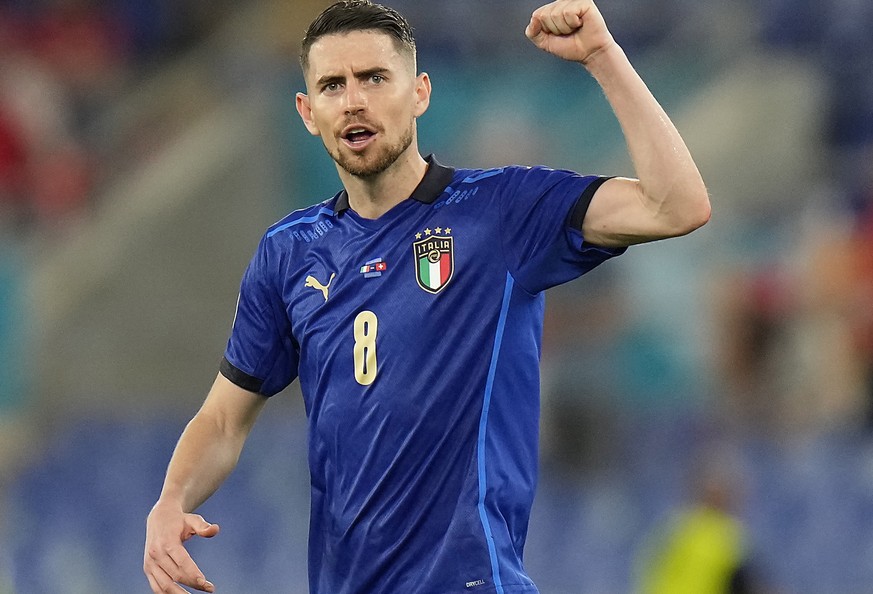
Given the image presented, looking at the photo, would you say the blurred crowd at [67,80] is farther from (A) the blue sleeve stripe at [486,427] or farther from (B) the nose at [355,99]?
(A) the blue sleeve stripe at [486,427]

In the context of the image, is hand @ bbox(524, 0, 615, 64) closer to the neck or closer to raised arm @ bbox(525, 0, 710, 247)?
raised arm @ bbox(525, 0, 710, 247)

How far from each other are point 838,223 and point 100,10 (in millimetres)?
6206

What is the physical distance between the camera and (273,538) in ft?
28.4

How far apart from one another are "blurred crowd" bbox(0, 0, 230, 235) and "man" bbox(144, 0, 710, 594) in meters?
7.56

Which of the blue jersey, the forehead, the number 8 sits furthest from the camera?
the forehead

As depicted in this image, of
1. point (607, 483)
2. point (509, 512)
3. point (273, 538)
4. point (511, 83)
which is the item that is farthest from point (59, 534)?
point (509, 512)

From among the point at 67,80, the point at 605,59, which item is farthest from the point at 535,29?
the point at 67,80

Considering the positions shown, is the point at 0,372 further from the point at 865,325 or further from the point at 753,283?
the point at 865,325

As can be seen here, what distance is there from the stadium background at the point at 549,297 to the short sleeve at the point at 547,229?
4.66 m

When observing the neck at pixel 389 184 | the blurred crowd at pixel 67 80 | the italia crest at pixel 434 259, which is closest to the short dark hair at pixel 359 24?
the neck at pixel 389 184

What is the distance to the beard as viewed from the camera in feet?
11.9

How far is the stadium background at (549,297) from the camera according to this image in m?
8.65

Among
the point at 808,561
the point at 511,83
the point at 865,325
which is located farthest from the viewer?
the point at 511,83

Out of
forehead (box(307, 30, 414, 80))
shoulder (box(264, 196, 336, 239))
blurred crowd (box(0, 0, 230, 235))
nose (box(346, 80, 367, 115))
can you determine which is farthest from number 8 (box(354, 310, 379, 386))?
blurred crowd (box(0, 0, 230, 235))
